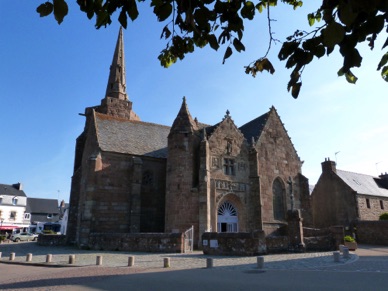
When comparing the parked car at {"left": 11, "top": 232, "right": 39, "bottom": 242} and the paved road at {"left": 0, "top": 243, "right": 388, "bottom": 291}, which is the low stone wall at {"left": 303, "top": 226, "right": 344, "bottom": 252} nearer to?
the paved road at {"left": 0, "top": 243, "right": 388, "bottom": 291}

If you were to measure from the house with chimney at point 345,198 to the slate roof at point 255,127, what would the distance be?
13392 millimetres

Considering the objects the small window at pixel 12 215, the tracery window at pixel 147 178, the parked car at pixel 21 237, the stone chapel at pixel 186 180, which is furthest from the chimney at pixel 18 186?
the tracery window at pixel 147 178

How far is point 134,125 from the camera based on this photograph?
1216 inches

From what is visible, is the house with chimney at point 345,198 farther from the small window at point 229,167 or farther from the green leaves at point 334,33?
the green leaves at point 334,33

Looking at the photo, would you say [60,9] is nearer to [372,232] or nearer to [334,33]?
[334,33]

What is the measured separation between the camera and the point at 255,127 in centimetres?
3070

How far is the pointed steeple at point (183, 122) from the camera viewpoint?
24.8 m

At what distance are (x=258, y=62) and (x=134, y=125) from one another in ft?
90.6

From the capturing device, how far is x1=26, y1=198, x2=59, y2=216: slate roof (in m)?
65.4

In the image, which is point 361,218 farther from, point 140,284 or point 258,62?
point 258,62

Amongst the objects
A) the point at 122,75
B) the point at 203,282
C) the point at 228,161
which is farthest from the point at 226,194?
the point at 122,75

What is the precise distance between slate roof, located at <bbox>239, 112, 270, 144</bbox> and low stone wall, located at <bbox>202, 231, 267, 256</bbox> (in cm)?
1259

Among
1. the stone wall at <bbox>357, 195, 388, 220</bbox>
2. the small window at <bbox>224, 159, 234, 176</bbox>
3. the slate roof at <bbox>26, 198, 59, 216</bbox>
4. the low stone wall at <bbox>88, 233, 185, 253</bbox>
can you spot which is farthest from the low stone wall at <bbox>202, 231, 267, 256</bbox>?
the slate roof at <bbox>26, 198, 59, 216</bbox>

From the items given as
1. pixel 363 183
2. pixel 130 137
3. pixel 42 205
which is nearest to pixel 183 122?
pixel 130 137
